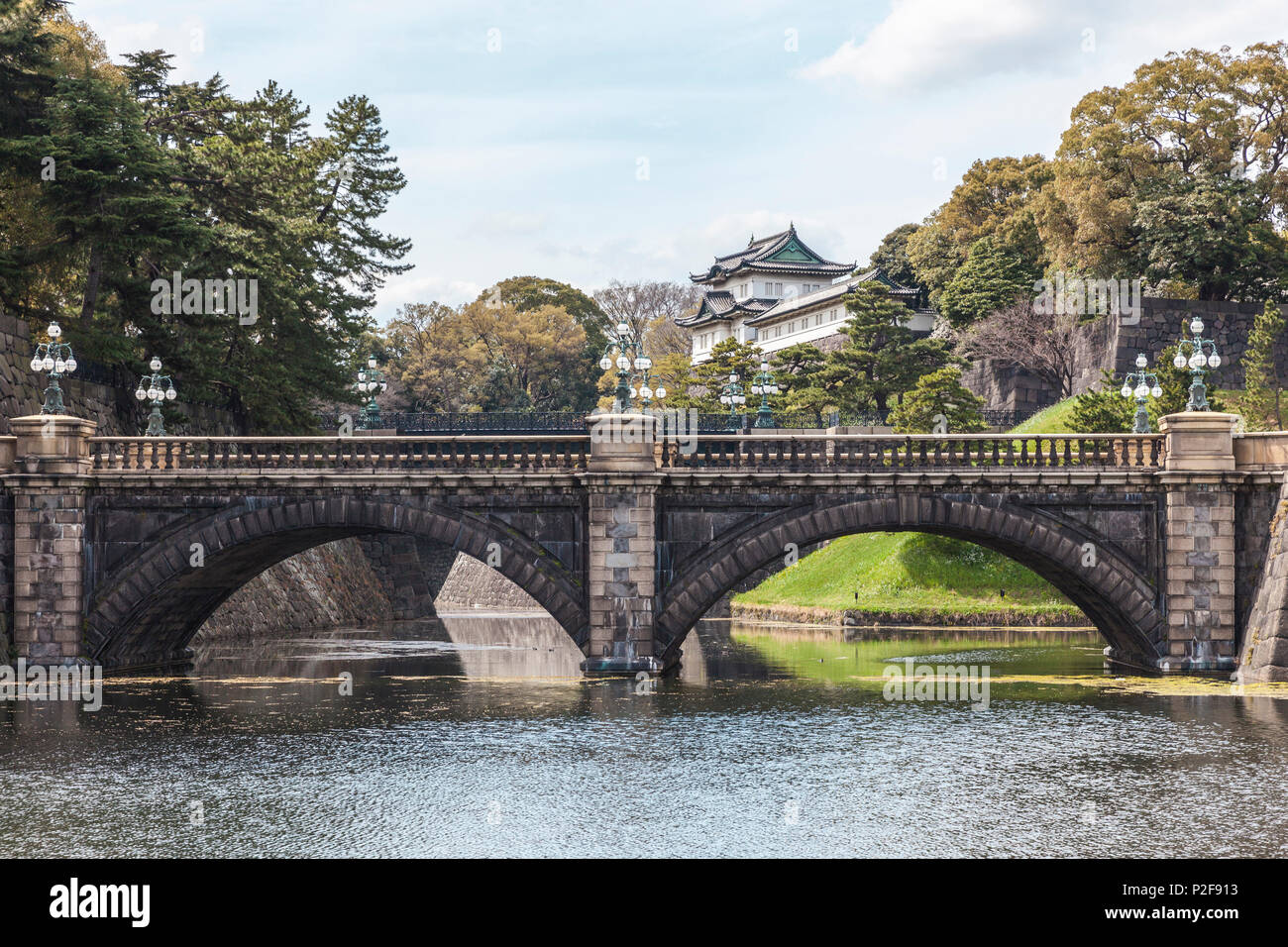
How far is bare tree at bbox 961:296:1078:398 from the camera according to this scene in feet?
246

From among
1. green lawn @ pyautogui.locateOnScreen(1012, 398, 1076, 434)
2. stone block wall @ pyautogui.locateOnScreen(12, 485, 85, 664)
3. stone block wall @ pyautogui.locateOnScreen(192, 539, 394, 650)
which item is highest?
green lawn @ pyautogui.locateOnScreen(1012, 398, 1076, 434)

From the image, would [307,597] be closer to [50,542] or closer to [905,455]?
[50,542]

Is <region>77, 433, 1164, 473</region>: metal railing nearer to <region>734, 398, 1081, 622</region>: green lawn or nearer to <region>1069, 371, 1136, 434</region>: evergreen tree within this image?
<region>1069, 371, 1136, 434</region>: evergreen tree

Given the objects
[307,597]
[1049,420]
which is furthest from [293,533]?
[1049,420]

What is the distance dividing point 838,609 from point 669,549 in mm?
24855

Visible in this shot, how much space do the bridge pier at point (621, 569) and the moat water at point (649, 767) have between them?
1075 mm

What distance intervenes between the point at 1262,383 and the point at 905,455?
105ft

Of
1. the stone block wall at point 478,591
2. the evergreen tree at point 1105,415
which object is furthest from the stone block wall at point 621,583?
the stone block wall at point 478,591

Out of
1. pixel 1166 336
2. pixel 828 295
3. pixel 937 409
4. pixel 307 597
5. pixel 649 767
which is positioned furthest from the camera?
pixel 828 295

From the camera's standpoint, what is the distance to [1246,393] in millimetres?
59375

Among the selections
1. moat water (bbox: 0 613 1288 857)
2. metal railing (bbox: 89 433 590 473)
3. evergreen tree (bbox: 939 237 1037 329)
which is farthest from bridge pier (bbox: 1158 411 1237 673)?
evergreen tree (bbox: 939 237 1037 329)

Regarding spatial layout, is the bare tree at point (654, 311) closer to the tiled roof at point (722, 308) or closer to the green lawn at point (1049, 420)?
the tiled roof at point (722, 308)

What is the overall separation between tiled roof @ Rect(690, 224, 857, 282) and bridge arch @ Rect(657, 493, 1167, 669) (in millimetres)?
81612

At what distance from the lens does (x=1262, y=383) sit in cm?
5975
